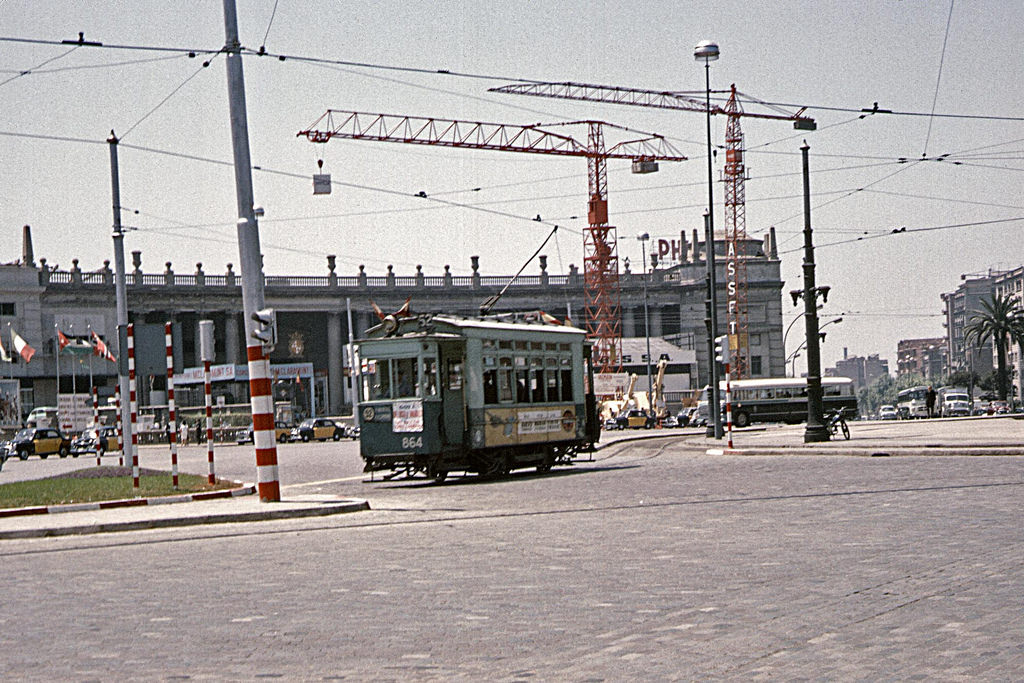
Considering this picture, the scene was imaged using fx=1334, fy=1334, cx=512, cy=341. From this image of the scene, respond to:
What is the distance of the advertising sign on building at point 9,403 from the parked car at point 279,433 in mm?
17323

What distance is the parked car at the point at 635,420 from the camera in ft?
267

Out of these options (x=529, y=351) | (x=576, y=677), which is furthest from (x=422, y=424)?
(x=576, y=677)

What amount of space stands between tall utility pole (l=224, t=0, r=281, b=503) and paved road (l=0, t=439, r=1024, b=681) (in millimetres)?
2357

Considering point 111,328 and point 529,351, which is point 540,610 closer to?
point 529,351

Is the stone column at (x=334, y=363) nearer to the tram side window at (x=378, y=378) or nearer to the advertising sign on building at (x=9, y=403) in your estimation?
the advertising sign on building at (x=9, y=403)

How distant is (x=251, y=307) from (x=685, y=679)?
13959mm

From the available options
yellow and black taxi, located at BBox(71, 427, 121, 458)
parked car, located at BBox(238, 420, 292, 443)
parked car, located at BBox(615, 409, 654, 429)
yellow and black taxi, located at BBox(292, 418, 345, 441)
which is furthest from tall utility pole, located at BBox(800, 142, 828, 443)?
parked car, located at BBox(615, 409, 654, 429)

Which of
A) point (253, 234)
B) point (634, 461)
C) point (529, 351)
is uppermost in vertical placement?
point (253, 234)

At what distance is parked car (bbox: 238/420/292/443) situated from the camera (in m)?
73.1

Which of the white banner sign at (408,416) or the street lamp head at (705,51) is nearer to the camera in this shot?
the white banner sign at (408,416)

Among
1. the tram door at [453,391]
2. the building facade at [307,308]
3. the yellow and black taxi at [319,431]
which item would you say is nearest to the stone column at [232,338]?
the building facade at [307,308]

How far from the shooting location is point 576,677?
6.82 meters

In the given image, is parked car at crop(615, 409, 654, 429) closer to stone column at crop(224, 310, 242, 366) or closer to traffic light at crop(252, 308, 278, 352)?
stone column at crop(224, 310, 242, 366)

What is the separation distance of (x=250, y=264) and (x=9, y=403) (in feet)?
242
